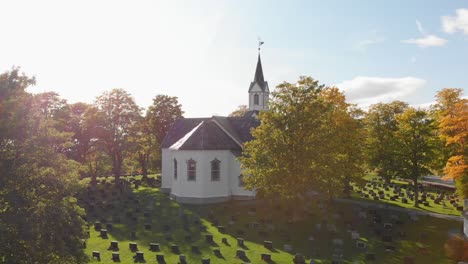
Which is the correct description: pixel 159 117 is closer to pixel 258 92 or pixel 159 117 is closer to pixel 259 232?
pixel 258 92

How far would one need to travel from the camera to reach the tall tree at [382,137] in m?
38.9

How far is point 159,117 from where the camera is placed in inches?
2112

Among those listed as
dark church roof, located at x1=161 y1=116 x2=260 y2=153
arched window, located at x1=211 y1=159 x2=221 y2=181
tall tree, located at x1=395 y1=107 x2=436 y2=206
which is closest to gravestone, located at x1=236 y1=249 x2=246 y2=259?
arched window, located at x1=211 y1=159 x2=221 y2=181

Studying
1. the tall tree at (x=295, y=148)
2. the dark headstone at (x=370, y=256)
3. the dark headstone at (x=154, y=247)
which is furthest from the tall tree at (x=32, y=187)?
the dark headstone at (x=370, y=256)

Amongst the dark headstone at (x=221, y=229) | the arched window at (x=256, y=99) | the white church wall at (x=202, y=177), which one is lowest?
the dark headstone at (x=221, y=229)

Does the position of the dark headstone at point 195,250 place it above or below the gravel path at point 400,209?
below

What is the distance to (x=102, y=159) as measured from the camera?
160ft

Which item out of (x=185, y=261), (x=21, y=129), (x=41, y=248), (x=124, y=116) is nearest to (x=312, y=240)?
(x=185, y=261)

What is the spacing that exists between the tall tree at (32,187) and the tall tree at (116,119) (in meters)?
29.4

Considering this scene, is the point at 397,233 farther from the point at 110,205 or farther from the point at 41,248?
the point at 110,205

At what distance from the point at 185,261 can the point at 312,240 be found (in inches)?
365

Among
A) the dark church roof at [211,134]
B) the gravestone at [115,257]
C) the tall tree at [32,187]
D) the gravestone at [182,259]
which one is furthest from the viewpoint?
the dark church roof at [211,134]

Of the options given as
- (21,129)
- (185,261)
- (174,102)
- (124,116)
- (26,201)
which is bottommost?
(185,261)

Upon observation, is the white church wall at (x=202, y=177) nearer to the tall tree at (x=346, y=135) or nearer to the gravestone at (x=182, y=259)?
the tall tree at (x=346, y=135)
